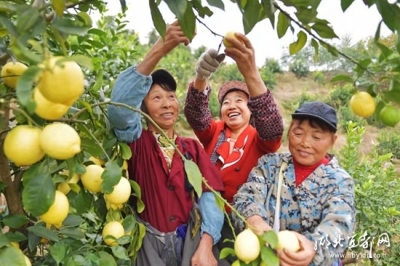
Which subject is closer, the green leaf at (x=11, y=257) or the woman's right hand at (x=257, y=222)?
the green leaf at (x=11, y=257)

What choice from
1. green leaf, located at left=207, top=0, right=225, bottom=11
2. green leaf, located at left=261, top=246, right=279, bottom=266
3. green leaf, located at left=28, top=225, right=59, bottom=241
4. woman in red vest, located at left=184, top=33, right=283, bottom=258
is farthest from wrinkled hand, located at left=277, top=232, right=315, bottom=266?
green leaf, located at left=207, top=0, right=225, bottom=11

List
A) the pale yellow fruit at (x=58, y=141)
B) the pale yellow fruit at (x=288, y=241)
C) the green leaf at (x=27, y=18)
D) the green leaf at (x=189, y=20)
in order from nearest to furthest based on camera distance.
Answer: the green leaf at (x=27, y=18), the pale yellow fruit at (x=58, y=141), the green leaf at (x=189, y=20), the pale yellow fruit at (x=288, y=241)

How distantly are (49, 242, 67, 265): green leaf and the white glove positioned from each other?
72 centimetres

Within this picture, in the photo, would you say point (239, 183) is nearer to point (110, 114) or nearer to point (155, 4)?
point (110, 114)

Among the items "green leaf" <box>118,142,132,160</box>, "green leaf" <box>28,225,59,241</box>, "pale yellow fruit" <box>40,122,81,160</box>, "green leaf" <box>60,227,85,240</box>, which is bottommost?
"green leaf" <box>60,227,85,240</box>

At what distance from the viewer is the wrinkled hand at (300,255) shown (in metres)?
1.07

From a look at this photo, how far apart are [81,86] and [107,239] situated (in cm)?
60

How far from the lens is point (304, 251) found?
3.59 feet

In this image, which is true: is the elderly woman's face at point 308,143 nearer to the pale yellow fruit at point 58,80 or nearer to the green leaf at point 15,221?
the green leaf at point 15,221

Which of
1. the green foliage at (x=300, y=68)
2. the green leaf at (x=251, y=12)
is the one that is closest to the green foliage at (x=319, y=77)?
the green foliage at (x=300, y=68)

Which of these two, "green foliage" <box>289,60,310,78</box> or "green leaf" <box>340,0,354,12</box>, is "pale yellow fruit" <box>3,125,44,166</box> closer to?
"green leaf" <box>340,0,354,12</box>

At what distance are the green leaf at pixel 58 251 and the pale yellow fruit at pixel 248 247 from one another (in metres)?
0.34

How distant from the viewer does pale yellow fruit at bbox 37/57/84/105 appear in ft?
1.63

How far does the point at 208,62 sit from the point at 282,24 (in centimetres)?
53
